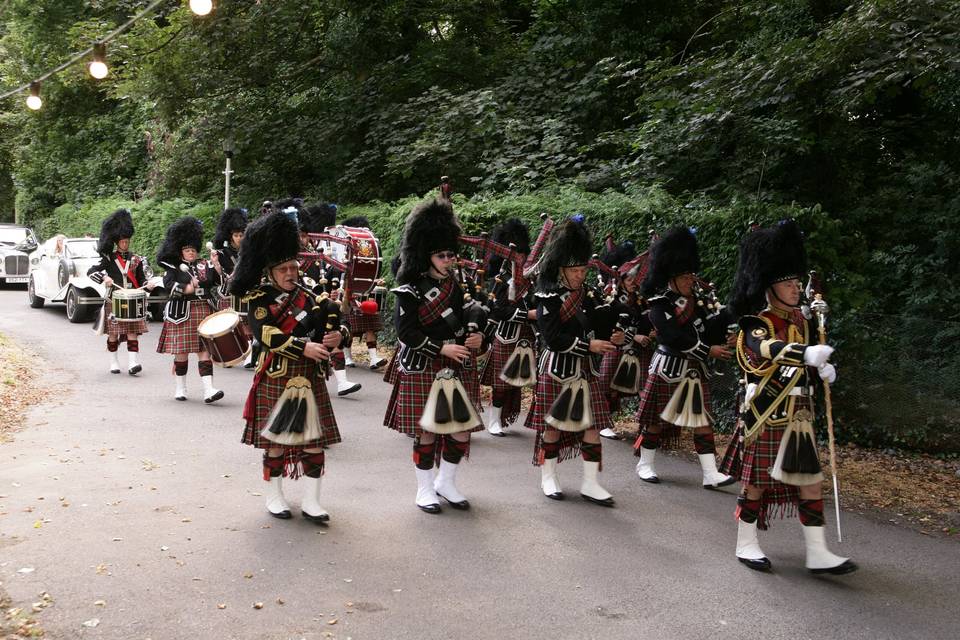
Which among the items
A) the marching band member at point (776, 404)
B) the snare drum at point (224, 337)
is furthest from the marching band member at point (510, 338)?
the marching band member at point (776, 404)

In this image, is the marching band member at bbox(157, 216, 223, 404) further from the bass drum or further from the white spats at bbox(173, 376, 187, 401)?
the bass drum

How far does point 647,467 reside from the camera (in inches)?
279

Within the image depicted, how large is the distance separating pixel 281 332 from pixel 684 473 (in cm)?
364

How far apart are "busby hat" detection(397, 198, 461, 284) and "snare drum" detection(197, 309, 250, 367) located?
2.16 m

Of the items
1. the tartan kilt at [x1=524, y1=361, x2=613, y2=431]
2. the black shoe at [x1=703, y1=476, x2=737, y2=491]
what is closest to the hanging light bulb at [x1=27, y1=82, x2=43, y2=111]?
the tartan kilt at [x1=524, y1=361, x2=613, y2=431]

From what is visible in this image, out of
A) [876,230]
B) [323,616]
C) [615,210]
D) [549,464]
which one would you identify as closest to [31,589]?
[323,616]

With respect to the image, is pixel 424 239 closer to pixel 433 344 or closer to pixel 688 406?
pixel 433 344

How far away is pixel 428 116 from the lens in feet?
50.5

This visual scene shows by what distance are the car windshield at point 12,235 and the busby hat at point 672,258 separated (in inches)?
853

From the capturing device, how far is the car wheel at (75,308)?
52.4ft

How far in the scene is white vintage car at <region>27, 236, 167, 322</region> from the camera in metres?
15.9

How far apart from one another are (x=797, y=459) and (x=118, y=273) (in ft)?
28.3

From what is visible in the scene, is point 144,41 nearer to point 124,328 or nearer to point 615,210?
Answer: point 124,328

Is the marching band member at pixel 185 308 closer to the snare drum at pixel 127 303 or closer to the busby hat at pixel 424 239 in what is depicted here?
the snare drum at pixel 127 303
